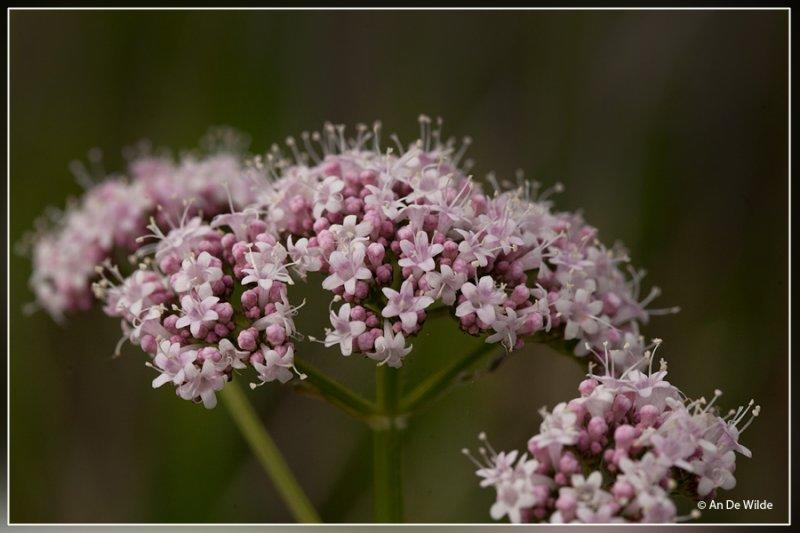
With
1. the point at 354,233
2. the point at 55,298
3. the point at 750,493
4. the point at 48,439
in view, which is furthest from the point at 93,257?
the point at 750,493

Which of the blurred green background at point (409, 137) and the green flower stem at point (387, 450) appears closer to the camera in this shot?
the green flower stem at point (387, 450)

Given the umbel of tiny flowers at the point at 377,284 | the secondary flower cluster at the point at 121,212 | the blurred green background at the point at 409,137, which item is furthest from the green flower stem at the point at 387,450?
the secondary flower cluster at the point at 121,212

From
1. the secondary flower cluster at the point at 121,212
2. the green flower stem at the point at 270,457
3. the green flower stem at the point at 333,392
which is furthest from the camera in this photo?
the secondary flower cluster at the point at 121,212

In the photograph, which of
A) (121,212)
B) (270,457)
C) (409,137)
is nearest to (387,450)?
(270,457)

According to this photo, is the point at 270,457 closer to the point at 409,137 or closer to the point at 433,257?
the point at 433,257

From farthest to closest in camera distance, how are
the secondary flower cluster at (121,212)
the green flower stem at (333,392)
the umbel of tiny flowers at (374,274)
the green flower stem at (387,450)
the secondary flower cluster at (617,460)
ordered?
the secondary flower cluster at (121,212), the green flower stem at (387,450), the green flower stem at (333,392), the umbel of tiny flowers at (374,274), the secondary flower cluster at (617,460)

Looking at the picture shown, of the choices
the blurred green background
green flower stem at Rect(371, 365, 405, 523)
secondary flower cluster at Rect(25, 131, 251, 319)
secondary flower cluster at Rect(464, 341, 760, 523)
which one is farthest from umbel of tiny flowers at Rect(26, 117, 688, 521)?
the blurred green background

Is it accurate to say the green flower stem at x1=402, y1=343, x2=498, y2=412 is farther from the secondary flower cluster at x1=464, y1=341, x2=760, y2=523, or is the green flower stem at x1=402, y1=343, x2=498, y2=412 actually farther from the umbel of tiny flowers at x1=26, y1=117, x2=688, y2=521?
the secondary flower cluster at x1=464, y1=341, x2=760, y2=523

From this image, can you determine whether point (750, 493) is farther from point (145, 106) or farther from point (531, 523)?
point (145, 106)

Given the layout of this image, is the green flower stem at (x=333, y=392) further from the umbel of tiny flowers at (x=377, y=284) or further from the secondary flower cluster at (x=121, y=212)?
the secondary flower cluster at (x=121, y=212)
